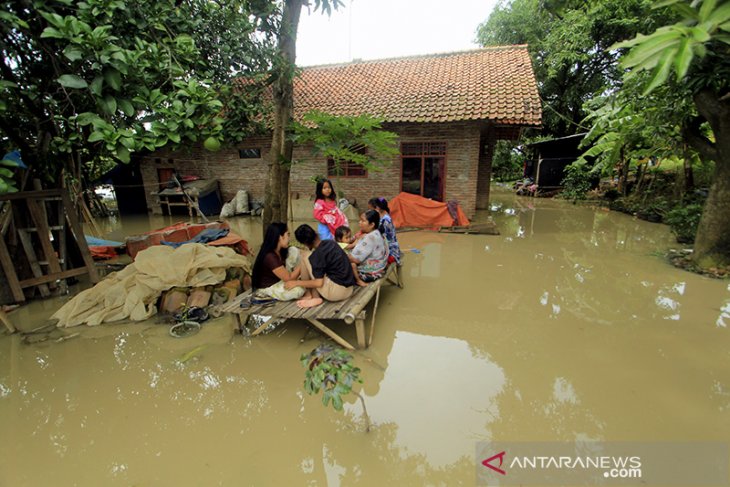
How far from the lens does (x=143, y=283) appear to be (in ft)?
14.9

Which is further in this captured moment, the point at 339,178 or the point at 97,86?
the point at 339,178

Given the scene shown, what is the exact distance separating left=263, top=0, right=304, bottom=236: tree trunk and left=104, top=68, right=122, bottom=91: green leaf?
3236 mm

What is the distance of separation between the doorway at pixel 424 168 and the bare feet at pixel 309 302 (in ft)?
25.8

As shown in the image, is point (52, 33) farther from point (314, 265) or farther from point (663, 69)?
point (663, 69)

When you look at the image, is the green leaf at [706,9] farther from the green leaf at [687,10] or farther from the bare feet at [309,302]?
the bare feet at [309,302]

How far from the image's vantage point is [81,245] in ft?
18.0

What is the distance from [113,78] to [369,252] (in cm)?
294

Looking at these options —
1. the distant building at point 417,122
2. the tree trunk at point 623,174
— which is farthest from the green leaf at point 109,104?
the tree trunk at point 623,174

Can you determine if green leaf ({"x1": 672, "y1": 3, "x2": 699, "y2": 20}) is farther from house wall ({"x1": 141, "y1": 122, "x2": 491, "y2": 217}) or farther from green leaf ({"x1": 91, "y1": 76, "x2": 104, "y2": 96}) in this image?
house wall ({"x1": 141, "y1": 122, "x2": 491, "y2": 217})

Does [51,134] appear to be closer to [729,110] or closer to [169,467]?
[169,467]

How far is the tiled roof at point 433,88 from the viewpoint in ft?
31.3

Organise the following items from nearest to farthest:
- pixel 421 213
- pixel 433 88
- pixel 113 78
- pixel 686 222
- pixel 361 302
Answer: pixel 113 78 < pixel 361 302 < pixel 686 222 < pixel 421 213 < pixel 433 88

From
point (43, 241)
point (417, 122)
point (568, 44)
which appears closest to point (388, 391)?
point (43, 241)

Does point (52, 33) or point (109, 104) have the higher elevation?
point (52, 33)
